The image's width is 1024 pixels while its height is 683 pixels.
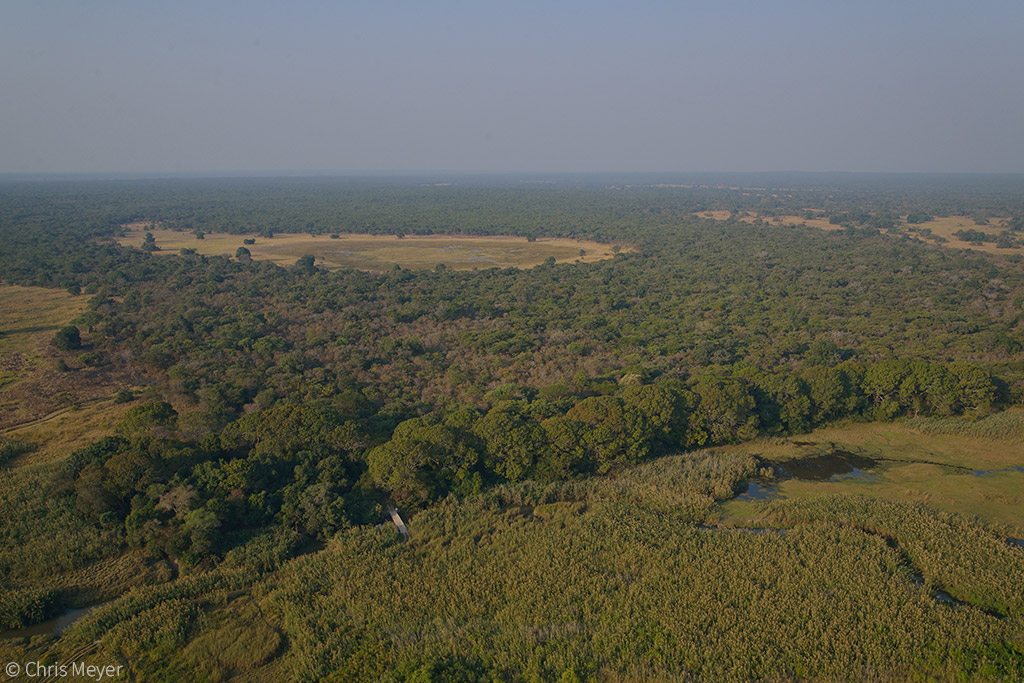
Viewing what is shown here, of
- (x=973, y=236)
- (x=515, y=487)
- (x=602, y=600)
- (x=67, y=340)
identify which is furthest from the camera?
(x=973, y=236)

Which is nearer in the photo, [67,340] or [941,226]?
[67,340]

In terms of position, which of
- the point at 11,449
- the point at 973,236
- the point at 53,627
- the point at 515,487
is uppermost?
the point at 973,236

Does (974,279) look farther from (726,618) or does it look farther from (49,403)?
(49,403)

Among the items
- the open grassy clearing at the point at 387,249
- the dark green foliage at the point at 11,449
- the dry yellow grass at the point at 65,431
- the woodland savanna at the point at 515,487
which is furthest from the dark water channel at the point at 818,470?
the open grassy clearing at the point at 387,249

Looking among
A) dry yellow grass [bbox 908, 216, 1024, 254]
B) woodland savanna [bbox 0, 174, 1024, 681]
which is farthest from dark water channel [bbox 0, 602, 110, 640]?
dry yellow grass [bbox 908, 216, 1024, 254]

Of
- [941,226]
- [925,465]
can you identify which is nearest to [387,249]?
[925,465]

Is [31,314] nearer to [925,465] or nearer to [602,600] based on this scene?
[602,600]
